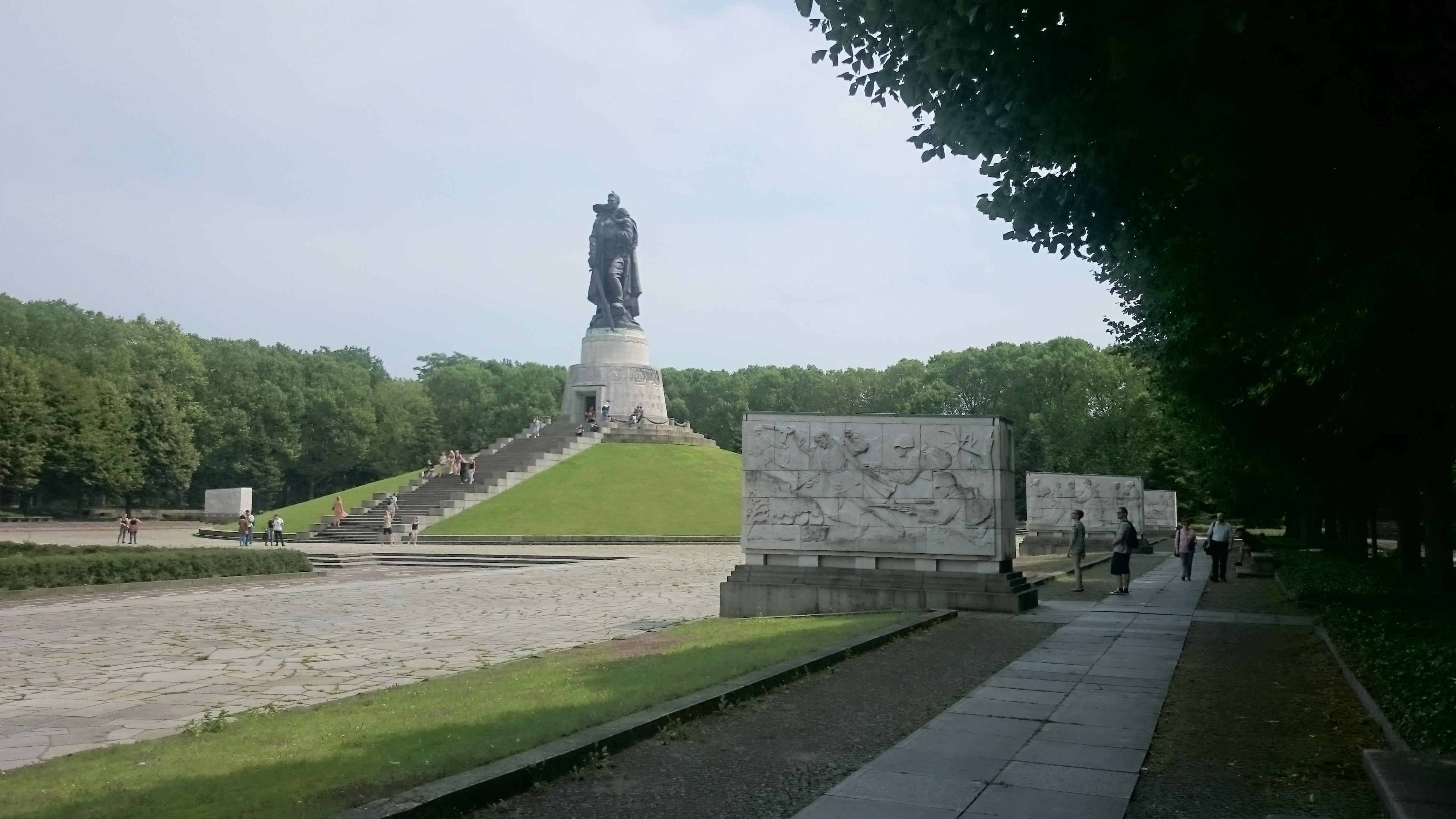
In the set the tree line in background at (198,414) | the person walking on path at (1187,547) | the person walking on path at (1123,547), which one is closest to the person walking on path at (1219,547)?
the person walking on path at (1187,547)

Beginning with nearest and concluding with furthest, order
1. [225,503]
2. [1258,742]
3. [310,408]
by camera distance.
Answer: [1258,742] → [225,503] → [310,408]

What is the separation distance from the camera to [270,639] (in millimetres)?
14641

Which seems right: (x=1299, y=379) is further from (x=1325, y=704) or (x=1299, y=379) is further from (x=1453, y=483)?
(x=1453, y=483)

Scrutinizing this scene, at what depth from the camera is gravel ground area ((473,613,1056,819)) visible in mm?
6039

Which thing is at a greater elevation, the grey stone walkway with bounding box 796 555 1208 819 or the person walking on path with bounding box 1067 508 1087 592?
the person walking on path with bounding box 1067 508 1087 592

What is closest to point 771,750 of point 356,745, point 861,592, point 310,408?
point 356,745

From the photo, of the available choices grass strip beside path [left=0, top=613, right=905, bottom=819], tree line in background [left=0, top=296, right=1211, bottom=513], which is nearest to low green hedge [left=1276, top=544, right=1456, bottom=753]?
grass strip beside path [left=0, top=613, right=905, bottom=819]

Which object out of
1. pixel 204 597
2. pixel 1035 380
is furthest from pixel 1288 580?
pixel 1035 380

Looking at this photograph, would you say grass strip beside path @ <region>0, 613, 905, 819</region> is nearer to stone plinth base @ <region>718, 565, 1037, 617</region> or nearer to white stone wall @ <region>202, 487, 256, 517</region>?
stone plinth base @ <region>718, 565, 1037, 617</region>

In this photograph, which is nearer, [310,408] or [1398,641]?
[1398,641]

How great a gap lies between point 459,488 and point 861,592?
33692 millimetres

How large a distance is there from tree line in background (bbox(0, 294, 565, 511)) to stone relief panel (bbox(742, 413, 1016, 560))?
53483 millimetres

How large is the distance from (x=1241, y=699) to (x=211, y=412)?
2939 inches

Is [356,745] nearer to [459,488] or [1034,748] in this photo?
[1034,748]
